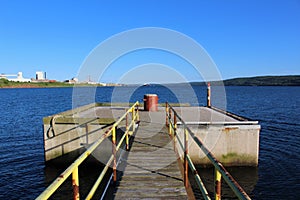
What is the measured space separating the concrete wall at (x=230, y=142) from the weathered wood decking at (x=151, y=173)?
1895 millimetres

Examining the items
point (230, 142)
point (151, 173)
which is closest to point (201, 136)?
point (230, 142)

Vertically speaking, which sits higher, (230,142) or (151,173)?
(151,173)

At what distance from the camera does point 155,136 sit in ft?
29.8

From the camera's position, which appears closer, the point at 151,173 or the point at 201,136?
the point at 151,173

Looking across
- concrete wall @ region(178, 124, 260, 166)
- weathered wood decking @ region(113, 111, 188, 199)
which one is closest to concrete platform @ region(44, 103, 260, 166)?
concrete wall @ region(178, 124, 260, 166)

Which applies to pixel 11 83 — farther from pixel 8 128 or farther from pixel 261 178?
pixel 261 178

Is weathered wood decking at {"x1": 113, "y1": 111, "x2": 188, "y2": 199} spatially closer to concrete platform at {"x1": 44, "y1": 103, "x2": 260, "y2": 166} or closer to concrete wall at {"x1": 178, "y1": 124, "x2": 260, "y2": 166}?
concrete wall at {"x1": 178, "y1": 124, "x2": 260, "y2": 166}

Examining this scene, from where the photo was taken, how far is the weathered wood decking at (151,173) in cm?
458

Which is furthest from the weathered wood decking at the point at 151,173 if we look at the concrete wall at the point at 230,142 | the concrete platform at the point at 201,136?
the concrete platform at the point at 201,136

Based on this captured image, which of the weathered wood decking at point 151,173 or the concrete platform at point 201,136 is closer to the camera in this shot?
the weathered wood decking at point 151,173

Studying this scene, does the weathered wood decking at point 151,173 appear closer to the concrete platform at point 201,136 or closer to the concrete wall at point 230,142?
the concrete wall at point 230,142

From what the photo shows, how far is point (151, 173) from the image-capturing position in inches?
219

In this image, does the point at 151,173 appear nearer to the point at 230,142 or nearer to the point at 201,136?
the point at 201,136

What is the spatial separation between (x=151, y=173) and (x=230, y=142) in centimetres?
539
